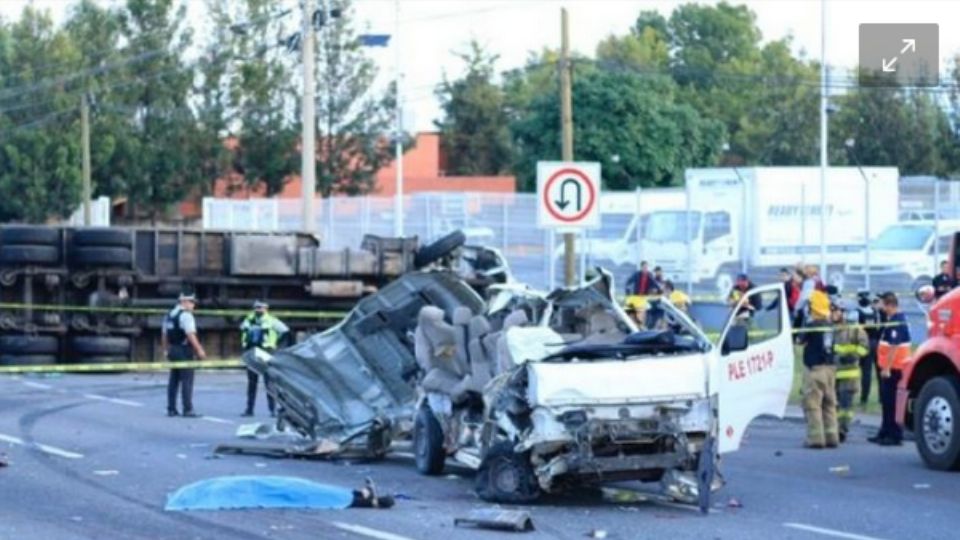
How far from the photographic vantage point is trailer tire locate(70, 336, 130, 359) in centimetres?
3531

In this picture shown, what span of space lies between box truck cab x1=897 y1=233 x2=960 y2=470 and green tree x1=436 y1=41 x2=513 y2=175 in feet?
210

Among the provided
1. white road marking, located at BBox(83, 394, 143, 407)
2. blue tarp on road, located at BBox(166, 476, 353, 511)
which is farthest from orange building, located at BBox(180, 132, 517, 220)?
blue tarp on road, located at BBox(166, 476, 353, 511)

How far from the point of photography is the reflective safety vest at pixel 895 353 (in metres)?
21.6

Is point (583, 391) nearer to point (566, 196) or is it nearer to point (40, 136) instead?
point (566, 196)

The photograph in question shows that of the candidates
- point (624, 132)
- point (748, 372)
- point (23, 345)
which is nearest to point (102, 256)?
point (23, 345)

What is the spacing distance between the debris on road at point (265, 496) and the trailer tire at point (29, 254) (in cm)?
2004

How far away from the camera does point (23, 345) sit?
34.9 m

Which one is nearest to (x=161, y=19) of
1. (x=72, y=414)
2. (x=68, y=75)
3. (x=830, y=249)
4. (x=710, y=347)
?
(x=68, y=75)

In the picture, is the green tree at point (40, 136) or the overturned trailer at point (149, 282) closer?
the overturned trailer at point (149, 282)

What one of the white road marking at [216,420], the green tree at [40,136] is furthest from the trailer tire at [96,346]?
the green tree at [40,136]

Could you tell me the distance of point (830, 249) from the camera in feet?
156

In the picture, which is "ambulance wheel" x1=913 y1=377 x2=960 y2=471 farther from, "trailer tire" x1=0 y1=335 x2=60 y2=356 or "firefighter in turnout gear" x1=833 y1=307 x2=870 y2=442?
"trailer tire" x1=0 y1=335 x2=60 y2=356

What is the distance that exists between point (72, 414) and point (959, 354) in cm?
1238

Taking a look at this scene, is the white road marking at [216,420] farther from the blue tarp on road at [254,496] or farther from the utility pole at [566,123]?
the blue tarp on road at [254,496]
